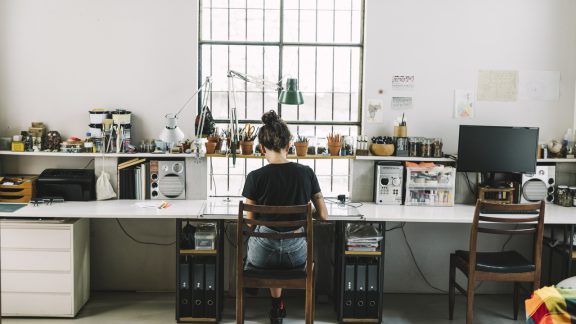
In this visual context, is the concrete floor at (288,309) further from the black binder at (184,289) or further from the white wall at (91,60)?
the white wall at (91,60)

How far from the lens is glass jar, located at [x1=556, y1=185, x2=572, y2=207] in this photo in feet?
14.6

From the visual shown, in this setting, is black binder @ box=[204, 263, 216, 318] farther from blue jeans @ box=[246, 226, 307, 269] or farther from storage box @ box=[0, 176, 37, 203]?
storage box @ box=[0, 176, 37, 203]

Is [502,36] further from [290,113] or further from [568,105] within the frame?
[290,113]

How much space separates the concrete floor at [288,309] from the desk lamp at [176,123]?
1239mm

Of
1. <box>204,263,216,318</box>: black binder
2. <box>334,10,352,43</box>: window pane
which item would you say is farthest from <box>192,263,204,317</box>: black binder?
<box>334,10,352,43</box>: window pane

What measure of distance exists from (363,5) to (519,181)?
1.86m

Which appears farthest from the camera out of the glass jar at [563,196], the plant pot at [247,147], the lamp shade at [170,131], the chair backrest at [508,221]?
the glass jar at [563,196]

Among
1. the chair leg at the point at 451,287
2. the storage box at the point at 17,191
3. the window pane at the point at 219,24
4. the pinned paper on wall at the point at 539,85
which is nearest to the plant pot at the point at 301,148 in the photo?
the window pane at the point at 219,24

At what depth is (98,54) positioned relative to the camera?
4457 millimetres

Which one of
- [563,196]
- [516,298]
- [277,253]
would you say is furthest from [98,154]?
[563,196]

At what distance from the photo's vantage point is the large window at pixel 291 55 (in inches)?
182

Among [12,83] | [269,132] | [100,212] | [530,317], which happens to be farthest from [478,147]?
[12,83]

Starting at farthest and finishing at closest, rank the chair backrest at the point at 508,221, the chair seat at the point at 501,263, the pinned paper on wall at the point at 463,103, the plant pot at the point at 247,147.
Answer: the pinned paper on wall at the point at 463,103
the plant pot at the point at 247,147
the chair seat at the point at 501,263
the chair backrest at the point at 508,221

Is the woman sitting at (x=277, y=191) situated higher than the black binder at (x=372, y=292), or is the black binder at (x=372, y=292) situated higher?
the woman sitting at (x=277, y=191)
